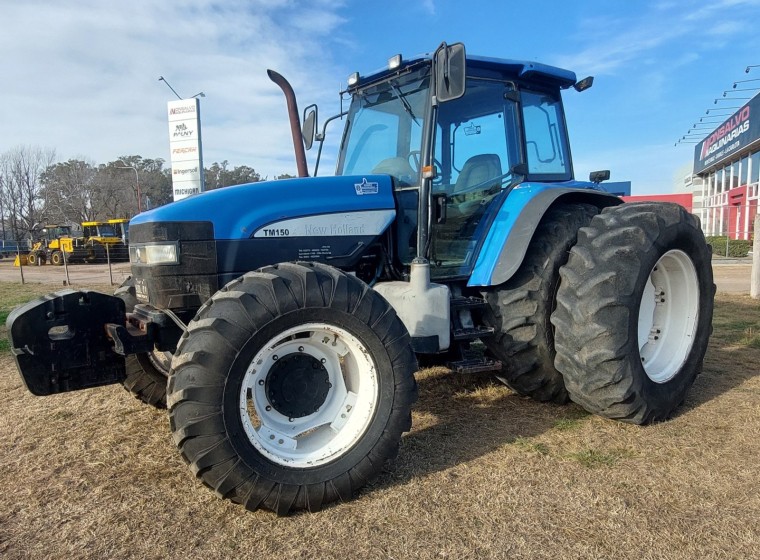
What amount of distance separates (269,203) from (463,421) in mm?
1916

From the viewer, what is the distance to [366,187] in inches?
143

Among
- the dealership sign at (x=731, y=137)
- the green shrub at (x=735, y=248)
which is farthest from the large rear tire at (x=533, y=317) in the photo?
the dealership sign at (x=731, y=137)

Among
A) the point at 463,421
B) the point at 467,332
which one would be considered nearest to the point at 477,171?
the point at 467,332

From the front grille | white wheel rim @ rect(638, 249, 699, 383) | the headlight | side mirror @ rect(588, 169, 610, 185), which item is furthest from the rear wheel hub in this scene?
side mirror @ rect(588, 169, 610, 185)

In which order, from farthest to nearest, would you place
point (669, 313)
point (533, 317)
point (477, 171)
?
point (669, 313) → point (477, 171) → point (533, 317)

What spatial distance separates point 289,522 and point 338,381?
2.38 ft

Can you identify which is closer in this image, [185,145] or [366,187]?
[366,187]

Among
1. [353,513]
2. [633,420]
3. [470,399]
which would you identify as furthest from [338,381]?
[633,420]

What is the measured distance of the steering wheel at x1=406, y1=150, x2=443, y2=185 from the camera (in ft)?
12.3

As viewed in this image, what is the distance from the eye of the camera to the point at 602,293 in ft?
10.9

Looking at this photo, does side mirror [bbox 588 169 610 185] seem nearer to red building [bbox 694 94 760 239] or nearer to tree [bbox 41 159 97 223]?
red building [bbox 694 94 760 239]

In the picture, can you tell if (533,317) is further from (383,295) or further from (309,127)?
(309,127)

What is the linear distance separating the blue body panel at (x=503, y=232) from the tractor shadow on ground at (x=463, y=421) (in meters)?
0.93

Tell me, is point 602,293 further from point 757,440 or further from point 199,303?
point 199,303
